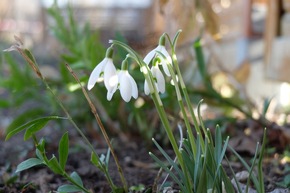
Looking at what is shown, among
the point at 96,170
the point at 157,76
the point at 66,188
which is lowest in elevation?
the point at 96,170

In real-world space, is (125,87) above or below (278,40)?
above

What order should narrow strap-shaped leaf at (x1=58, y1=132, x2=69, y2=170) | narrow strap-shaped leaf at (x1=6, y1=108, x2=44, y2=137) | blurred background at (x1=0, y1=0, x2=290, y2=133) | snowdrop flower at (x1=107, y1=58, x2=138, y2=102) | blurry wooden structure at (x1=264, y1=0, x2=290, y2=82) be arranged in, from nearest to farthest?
snowdrop flower at (x1=107, y1=58, x2=138, y2=102) < narrow strap-shaped leaf at (x1=58, y1=132, x2=69, y2=170) < narrow strap-shaped leaf at (x1=6, y1=108, x2=44, y2=137) < blurred background at (x1=0, y1=0, x2=290, y2=133) < blurry wooden structure at (x1=264, y1=0, x2=290, y2=82)

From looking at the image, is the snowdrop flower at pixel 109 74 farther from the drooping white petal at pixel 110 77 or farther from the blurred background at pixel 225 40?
the blurred background at pixel 225 40

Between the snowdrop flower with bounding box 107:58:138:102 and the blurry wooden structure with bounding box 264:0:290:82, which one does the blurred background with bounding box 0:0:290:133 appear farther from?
the snowdrop flower with bounding box 107:58:138:102

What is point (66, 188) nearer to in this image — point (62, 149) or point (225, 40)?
point (62, 149)

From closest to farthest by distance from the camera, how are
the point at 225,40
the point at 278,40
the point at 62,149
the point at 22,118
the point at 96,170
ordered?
the point at 62,149 < the point at 96,170 < the point at 22,118 < the point at 278,40 < the point at 225,40

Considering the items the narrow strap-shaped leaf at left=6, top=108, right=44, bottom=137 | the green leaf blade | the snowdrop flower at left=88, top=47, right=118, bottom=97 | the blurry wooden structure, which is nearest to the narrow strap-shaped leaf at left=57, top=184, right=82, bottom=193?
the green leaf blade

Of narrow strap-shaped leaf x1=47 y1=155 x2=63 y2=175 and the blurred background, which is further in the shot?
the blurred background

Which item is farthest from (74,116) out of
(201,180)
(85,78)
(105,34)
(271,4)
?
(105,34)

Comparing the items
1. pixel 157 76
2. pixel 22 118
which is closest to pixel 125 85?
pixel 157 76

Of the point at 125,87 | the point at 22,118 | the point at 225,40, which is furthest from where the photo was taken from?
the point at 225,40

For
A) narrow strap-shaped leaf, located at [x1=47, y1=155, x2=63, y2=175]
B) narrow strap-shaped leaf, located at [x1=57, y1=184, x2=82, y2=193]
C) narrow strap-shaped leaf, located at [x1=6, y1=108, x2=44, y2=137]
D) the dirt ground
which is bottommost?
the dirt ground
